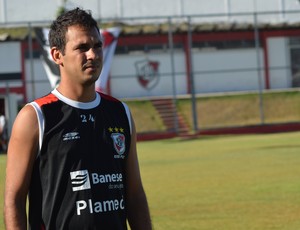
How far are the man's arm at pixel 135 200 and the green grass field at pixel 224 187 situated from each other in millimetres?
7148

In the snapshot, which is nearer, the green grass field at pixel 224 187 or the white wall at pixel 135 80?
the green grass field at pixel 224 187

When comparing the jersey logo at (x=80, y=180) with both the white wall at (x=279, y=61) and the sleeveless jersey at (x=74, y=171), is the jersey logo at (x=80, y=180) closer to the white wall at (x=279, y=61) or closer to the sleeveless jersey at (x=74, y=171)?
the sleeveless jersey at (x=74, y=171)

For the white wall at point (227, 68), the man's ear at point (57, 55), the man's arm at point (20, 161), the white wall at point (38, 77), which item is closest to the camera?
the man's arm at point (20, 161)

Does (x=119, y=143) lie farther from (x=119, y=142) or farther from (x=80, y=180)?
(x=80, y=180)

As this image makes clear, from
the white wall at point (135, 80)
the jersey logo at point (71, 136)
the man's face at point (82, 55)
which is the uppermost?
the man's face at point (82, 55)

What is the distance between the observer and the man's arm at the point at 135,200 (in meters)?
4.77

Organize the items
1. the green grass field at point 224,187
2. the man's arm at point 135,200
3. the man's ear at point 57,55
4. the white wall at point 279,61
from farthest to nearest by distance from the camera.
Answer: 1. the white wall at point 279,61
2. the green grass field at point 224,187
3. the man's arm at point 135,200
4. the man's ear at point 57,55

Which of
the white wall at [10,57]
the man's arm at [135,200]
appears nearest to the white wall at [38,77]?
the white wall at [10,57]

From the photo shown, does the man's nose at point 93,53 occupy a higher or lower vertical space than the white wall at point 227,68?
higher

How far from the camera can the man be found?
176 inches

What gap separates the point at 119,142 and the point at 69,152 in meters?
0.26

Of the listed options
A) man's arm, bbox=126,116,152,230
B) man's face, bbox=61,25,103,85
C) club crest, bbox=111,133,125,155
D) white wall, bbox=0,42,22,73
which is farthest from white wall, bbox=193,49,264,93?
man's face, bbox=61,25,103,85

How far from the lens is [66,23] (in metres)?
4.55

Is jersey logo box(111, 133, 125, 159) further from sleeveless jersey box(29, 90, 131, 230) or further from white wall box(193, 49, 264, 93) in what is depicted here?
white wall box(193, 49, 264, 93)
